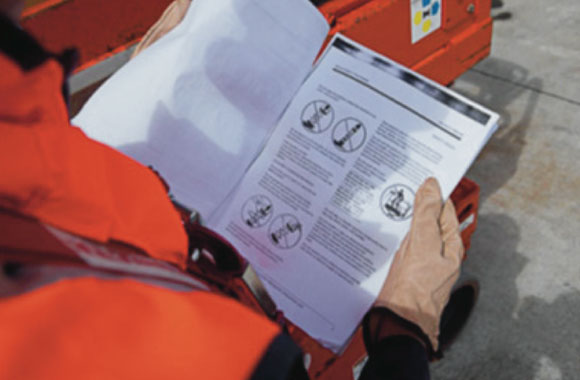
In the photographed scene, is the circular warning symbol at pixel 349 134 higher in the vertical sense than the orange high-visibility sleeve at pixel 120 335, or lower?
higher

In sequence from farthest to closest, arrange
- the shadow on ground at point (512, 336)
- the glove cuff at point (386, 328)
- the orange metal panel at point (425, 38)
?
the shadow on ground at point (512, 336)
the orange metal panel at point (425, 38)
the glove cuff at point (386, 328)

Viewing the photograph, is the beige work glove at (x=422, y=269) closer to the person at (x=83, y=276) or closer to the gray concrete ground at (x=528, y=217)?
the person at (x=83, y=276)

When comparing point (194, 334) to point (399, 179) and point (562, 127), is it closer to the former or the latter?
point (399, 179)

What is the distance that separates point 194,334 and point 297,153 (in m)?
0.56

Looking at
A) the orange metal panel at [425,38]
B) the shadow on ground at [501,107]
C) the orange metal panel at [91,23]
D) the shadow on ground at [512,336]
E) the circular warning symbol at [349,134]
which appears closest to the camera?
the circular warning symbol at [349,134]

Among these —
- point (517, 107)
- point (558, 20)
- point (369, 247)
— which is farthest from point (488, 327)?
point (558, 20)

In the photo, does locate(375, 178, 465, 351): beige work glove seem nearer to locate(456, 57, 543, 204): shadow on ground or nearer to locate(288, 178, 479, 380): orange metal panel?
locate(288, 178, 479, 380): orange metal panel

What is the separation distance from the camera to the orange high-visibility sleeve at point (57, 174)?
1.36ft

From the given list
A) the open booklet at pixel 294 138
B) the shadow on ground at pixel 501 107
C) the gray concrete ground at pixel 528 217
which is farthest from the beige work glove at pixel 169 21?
the shadow on ground at pixel 501 107

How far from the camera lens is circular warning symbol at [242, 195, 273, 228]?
0.91 m

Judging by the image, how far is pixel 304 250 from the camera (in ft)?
2.90

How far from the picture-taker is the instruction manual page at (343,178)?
0.84 meters

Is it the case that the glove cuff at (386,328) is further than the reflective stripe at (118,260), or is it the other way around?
the glove cuff at (386,328)

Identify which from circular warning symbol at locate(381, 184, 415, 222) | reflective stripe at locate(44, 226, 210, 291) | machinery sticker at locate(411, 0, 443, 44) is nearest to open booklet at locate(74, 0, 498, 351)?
circular warning symbol at locate(381, 184, 415, 222)
